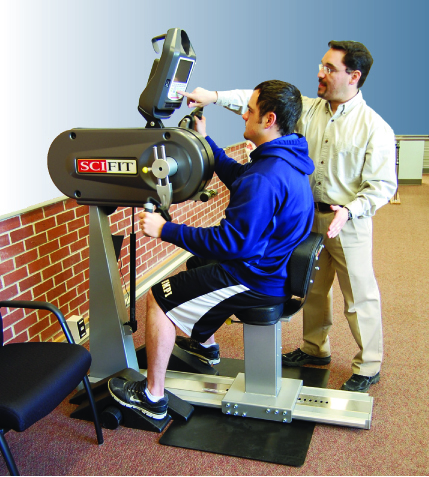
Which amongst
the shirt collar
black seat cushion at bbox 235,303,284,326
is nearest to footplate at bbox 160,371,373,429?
black seat cushion at bbox 235,303,284,326

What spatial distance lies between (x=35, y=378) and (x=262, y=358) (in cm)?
97

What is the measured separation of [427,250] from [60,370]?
148 inches

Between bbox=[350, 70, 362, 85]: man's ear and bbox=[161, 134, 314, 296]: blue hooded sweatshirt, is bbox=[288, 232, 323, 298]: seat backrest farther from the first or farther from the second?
bbox=[350, 70, 362, 85]: man's ear

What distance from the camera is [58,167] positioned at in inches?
87.5

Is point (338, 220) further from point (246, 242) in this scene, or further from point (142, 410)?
point (142, 410)

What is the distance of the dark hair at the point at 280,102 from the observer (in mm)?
2023

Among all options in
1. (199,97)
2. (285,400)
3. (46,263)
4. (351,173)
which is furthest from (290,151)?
(46,263)

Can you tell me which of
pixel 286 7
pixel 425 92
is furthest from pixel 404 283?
pixel 425 92

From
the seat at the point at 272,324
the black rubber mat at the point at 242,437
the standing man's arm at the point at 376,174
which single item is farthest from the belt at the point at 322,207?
the black rubber mat at the point at 242,437

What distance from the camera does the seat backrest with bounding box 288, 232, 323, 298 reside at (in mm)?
2086

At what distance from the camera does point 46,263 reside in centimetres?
Answer: 276

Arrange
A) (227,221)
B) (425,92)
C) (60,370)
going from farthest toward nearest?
(425,92)
(227,221)
(60,370)

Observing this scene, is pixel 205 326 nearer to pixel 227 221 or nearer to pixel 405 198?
pixel 227 221

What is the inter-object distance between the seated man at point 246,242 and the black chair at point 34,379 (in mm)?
328
